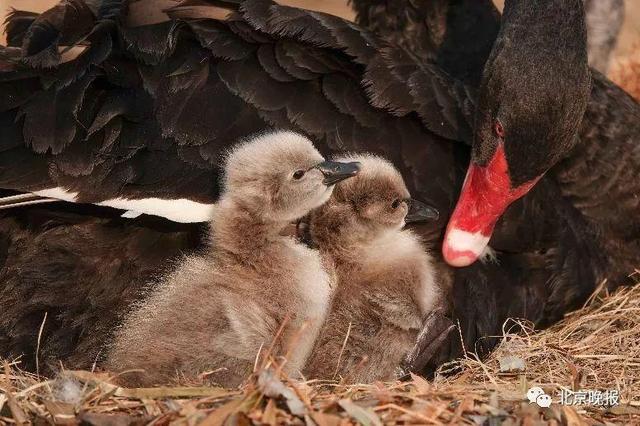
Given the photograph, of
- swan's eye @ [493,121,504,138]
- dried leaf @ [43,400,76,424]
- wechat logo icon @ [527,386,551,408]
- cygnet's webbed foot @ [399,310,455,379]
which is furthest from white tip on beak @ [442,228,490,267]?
dried leaf @ [43,400,76,424]

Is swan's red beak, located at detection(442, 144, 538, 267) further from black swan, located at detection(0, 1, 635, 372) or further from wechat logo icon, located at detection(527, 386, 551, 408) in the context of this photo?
wechat logo icon, located at detection(527, 386, 551, 408)

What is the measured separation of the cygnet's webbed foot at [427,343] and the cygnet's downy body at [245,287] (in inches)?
13.7

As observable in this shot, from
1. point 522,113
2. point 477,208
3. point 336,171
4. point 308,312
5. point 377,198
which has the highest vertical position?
point 522,113

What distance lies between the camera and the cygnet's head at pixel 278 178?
350cm

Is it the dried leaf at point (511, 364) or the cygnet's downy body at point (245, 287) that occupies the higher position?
the cygnet's downy body at point (245, 287)

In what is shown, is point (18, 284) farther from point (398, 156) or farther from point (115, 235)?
point (398, 156)

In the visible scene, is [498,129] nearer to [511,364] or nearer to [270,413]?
[511,364]

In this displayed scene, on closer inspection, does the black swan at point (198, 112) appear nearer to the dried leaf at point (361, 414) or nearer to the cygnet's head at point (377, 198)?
the cygnet's head at point (377, 198)

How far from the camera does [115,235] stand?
369 centimetres

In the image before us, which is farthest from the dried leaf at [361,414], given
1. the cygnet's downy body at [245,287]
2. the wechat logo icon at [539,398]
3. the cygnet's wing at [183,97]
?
the cygnet's wing at [183,97]

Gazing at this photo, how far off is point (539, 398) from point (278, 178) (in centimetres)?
100

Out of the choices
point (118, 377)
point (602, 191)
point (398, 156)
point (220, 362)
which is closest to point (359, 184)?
point (398, 156)

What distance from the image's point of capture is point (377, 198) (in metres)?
3.59

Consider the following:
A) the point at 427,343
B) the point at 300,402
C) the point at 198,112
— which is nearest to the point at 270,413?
the point at 300,402
